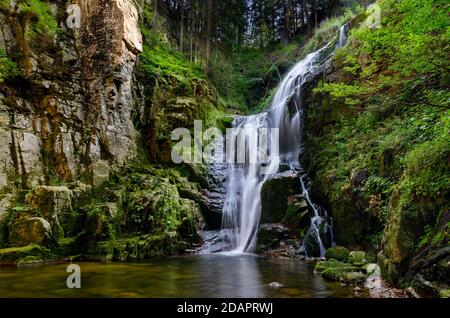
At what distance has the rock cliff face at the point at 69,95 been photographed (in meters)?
12.9

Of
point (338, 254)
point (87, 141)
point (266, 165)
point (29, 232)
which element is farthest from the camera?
point (266, 165)

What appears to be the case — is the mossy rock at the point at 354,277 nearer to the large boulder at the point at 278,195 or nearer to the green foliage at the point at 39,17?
the large boulder at the point at 278,195

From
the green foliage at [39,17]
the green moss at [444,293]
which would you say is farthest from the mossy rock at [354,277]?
the green foliage at [39,17]

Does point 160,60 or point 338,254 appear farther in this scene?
point 160,60

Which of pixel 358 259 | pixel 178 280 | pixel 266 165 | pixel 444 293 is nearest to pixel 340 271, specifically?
pixel 358 259

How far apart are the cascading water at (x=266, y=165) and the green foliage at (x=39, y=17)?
392 inches

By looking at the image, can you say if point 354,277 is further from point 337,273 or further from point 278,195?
point 278,195

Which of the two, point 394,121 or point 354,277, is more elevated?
point 394,121

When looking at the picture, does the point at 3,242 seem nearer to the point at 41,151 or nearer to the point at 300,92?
the point at 41,151

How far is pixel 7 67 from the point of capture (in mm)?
12914

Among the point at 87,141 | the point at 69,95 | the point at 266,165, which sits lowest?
the point at 266,165

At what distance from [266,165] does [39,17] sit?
38.3ft

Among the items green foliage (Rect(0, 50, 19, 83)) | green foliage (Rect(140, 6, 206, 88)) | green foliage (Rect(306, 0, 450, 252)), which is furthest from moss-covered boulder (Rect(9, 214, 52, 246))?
green foliage (Rect(140, 6, 206, 88))

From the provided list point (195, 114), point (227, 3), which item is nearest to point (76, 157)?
point (195, 114)
